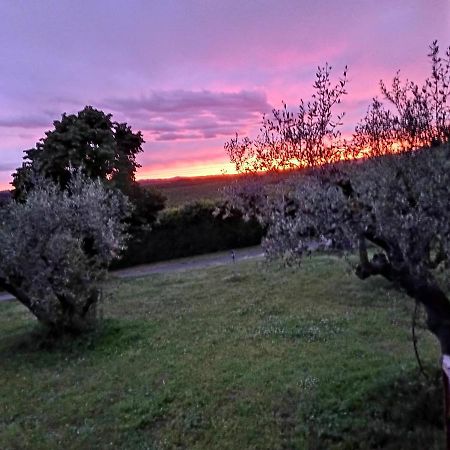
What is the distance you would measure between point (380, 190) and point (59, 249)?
6.67m

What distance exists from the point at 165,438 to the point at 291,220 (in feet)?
9.60

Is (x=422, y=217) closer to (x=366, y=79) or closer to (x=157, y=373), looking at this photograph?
(x=366, y=79)

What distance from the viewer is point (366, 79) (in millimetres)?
7516

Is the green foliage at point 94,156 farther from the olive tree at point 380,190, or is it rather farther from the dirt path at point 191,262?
the olive tree at point 380,190

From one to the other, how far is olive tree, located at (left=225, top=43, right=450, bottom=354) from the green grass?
4.19ft

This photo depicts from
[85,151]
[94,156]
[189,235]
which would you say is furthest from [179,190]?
[85,151]

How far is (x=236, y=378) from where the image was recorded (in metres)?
7.74

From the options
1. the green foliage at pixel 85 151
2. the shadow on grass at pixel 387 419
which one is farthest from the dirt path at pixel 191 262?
the shadow on grass at pixel 387 419

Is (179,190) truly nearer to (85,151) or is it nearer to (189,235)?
(189,235)

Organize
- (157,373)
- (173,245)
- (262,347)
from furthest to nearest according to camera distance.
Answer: (173,245), (262,347), (157,373)

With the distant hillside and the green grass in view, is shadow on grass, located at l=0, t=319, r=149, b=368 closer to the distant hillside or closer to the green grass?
the green grass

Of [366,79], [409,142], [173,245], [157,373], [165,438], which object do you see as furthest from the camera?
[173,245]

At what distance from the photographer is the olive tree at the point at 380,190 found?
468 centimetres

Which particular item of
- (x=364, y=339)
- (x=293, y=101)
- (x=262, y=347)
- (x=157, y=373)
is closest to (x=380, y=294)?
(x=364, y=339)
